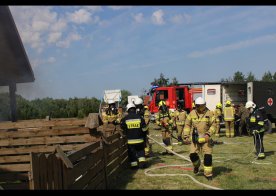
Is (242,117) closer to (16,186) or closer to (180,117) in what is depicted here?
(180,117)

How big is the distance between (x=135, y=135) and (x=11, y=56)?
16.4ft

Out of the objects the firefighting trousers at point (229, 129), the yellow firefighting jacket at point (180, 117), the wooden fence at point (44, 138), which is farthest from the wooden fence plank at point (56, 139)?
the firefighting trousers at point (229, 129)

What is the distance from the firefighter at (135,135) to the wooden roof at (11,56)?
13.8 ft

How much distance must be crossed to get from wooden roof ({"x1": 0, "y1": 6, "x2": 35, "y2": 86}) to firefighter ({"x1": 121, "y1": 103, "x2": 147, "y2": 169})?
422cm

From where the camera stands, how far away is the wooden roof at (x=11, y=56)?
1024 centimetres

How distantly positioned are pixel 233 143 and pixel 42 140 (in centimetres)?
906

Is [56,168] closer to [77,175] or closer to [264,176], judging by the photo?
[77,175]

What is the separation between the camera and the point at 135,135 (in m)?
9.33

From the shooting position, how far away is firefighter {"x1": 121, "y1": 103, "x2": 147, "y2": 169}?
929 centimetres

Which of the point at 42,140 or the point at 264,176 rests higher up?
the point at 42,140

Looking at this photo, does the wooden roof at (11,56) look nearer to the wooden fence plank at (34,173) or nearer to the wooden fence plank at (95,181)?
the wooden fence plank at (95,181)

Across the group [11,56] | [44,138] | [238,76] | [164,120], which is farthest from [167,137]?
[238,76]
